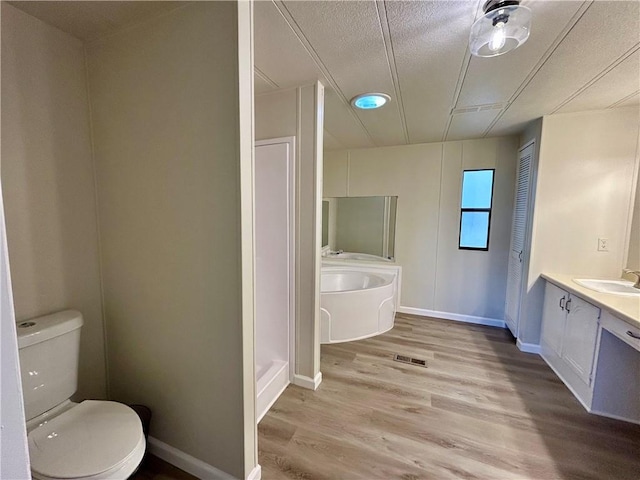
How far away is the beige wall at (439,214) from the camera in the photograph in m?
3.28

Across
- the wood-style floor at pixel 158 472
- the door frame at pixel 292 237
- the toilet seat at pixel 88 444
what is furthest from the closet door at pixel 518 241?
the toilet seat at pixel 88 444

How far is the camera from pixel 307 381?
2.16m

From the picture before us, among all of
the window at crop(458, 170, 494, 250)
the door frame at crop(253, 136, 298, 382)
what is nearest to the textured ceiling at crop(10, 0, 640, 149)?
the door frame at crop(253, 136, 298, 382)

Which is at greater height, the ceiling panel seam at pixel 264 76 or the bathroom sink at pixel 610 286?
the ceiling panel seam at pixel 264 76

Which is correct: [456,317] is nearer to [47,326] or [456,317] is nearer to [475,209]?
[475,209]

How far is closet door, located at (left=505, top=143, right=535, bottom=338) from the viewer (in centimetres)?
280

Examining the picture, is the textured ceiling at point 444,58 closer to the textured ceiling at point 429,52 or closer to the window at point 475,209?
the textured ceiling at point 429,52

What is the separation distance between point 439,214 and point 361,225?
1.07 meters

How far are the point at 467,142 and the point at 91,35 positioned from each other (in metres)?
3.61

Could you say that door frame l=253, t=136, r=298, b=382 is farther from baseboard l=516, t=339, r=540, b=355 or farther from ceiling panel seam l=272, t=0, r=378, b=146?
baseboard l=516, t=339, r=540, b=355

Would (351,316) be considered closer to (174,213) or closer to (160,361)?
(160,361)

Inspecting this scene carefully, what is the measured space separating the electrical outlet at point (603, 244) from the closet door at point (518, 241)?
1.79 feet

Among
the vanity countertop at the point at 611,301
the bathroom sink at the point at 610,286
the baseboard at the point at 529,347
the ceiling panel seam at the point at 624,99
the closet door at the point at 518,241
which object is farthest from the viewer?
the closet door at the point at 518,241

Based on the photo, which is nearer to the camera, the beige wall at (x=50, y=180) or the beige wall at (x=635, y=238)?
the beige wall at (x=50, y=180)
